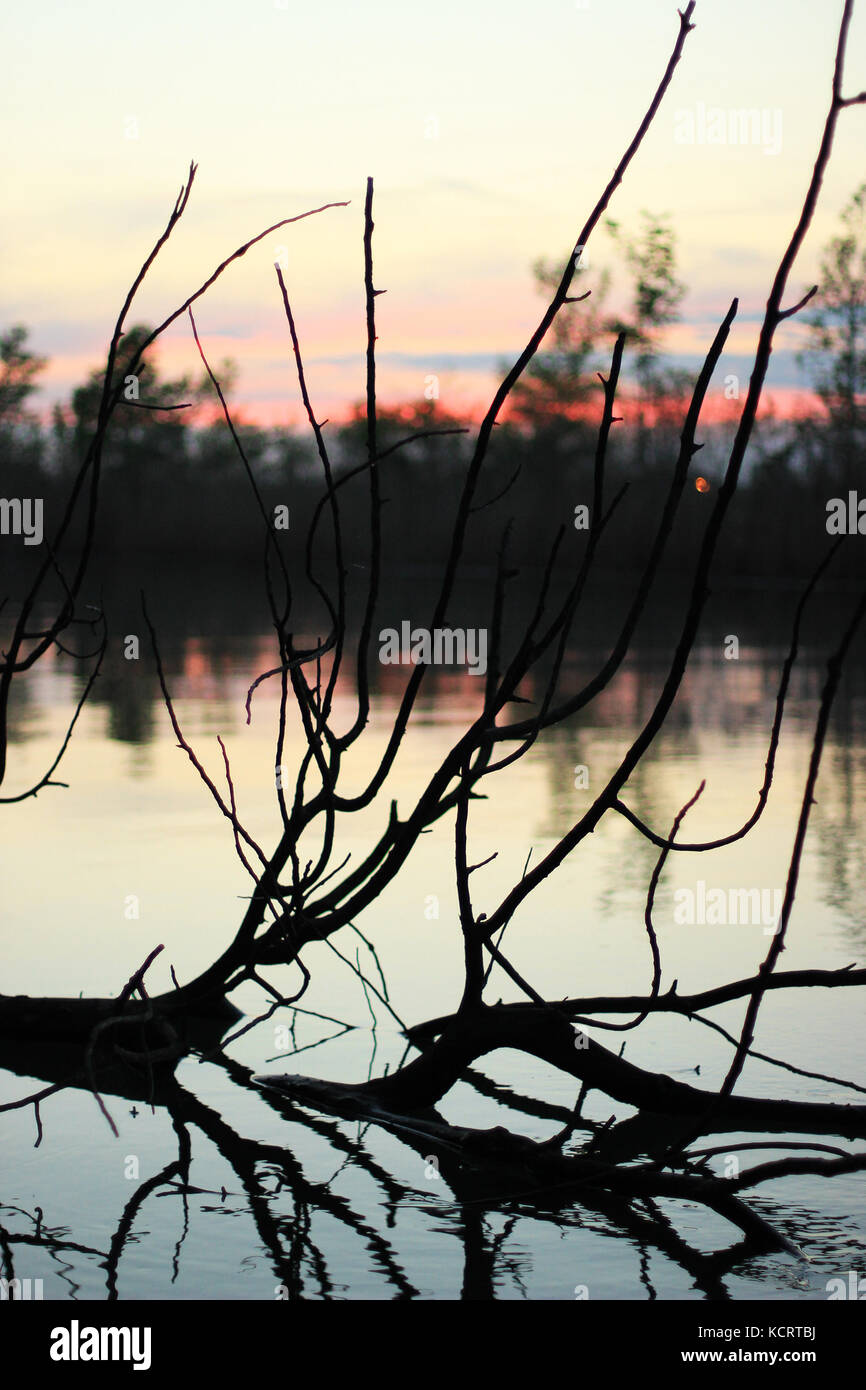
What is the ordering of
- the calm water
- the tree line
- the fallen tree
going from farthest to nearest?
the tree line
the calm water
the fallen tree

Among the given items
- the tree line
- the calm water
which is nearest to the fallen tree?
the calm water

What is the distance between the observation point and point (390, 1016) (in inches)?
181

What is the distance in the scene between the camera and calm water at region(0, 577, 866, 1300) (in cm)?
304

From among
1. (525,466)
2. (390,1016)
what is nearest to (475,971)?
(390,1016)

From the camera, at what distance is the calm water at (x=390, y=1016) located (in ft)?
9.99

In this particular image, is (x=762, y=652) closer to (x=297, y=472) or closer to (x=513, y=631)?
(x=513, y=631)

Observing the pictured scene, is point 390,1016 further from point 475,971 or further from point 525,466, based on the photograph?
point 525,466

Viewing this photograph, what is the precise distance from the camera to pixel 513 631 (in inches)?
790

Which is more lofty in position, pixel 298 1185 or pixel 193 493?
pixel 193 493

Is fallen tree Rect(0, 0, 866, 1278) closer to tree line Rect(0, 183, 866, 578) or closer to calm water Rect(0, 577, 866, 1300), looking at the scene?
calm water Rect(0, 577, 866, 1300)

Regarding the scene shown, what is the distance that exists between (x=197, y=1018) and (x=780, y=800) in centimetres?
427

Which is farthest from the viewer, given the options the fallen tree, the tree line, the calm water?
the tree line

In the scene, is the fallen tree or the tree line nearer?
the fallen tree
